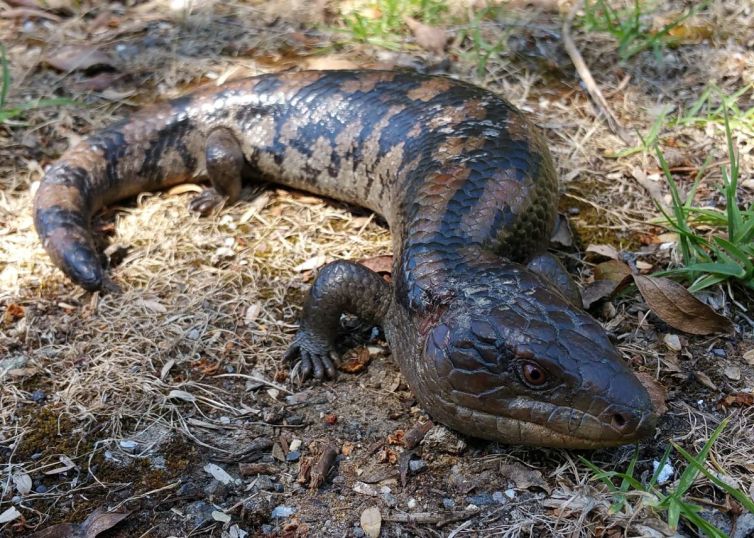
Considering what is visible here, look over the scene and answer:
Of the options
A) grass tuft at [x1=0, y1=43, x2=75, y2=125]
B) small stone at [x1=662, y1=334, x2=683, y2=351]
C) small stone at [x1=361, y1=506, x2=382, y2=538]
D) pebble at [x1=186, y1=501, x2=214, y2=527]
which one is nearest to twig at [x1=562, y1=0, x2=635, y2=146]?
small stone at [x1=662, y1=334, x2=683, y2=351]

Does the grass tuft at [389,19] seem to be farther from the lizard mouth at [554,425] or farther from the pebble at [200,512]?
the pebble at [200,512]

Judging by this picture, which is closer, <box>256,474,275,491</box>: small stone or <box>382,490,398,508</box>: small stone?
<box>382,490,398,508</box>: small stone

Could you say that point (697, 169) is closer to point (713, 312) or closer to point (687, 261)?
point (687, 261)

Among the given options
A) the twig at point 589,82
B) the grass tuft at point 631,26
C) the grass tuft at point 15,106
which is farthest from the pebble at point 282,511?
the grass tuft at point 631,26

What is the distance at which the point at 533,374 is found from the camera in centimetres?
308

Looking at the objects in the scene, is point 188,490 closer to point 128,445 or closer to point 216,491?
point 216,491

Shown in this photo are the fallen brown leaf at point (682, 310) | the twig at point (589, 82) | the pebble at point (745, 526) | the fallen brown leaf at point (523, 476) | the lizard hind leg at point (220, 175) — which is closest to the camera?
the pebble at point (745, 526)

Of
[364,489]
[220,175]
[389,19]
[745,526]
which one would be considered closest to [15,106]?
[220,175]

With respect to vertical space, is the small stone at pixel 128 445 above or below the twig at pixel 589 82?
below

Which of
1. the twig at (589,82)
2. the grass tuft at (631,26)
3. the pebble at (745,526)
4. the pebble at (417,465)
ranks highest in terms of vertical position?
the grass tuft at (631,26)

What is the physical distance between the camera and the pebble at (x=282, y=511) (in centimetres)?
321

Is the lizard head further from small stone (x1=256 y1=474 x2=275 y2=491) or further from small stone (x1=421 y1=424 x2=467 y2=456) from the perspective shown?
small stone (x1=256 y1=474 x2=275 y2=491)

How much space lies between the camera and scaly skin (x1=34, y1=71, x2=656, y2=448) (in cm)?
311

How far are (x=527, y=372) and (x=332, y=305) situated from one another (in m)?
1.28
